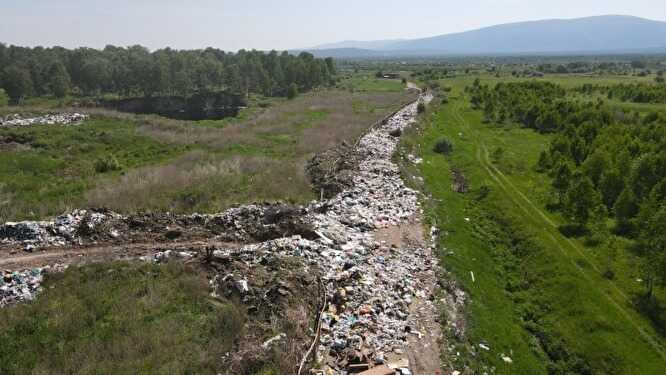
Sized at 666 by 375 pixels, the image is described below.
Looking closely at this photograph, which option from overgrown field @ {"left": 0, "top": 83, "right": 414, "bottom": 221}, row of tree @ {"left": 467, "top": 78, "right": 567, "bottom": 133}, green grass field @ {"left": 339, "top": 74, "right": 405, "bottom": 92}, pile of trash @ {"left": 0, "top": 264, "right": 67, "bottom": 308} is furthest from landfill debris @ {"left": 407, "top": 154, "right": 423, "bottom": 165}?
green grass field @ {"left": 339, "top": 74, "right": 405, "bottom": 92}

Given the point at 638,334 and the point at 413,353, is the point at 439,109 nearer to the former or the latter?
the point at 638,334

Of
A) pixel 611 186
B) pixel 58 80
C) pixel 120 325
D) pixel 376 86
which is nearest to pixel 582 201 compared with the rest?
pixel 611 186

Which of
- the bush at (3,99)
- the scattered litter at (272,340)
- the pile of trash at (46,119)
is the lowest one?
the scattered litter at (272,340)

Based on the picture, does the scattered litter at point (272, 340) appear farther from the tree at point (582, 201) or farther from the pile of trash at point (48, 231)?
the tree at point (582, 201)

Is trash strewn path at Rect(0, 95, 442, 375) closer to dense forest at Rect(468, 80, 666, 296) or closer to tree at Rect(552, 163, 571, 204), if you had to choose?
dense forest at Rect(468, 80, 666, 296)

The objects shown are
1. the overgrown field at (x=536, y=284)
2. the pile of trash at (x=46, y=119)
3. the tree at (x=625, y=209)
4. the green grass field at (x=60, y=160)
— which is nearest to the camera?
the overgrown field at (x=536, y=284)

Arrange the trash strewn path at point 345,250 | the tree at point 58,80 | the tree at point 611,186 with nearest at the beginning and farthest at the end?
the trash strewn path at point 345,250
the tree at point 611,186
the tree at point 58,80

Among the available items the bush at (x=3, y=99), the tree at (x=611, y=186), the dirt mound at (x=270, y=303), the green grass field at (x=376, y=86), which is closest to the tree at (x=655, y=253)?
the tree at (x=611, y=186)

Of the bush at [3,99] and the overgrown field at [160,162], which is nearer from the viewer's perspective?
Result: the overgrown field at [160,162]
